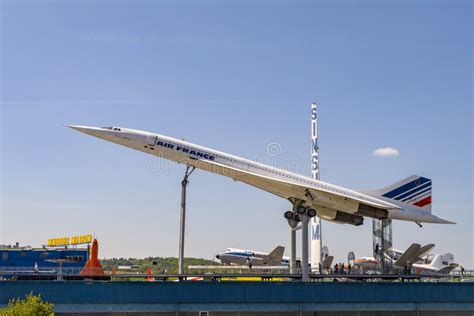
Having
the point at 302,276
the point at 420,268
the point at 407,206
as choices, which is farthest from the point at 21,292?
the point at 420,268

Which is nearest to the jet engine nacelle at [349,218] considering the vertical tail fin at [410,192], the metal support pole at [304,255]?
the vertical tail fin at [410,192]

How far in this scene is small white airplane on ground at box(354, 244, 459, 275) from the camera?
41.0 meters

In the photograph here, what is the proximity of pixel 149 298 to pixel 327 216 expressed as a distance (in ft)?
54.4

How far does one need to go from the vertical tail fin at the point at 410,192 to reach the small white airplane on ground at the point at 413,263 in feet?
10.0

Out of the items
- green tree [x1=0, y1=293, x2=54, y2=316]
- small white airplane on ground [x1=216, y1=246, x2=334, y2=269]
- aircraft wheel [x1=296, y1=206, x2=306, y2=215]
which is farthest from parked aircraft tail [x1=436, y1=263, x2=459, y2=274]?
green tree [x1=0, y1=293, x2=54, y2=316]

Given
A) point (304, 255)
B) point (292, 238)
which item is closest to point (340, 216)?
point (292, 238)

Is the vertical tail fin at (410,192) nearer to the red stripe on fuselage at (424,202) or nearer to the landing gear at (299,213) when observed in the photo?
the red stripe on fuselage at (424,202)

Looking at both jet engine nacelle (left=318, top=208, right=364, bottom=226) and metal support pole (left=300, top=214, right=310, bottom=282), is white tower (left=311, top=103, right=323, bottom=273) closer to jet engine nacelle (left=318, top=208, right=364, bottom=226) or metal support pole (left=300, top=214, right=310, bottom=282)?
jet engine nacelle (left=318, top=208, right=364, bottom=226)

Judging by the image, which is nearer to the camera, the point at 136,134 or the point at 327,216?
the point at 136,134

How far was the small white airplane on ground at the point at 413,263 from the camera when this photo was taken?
41.0 meters

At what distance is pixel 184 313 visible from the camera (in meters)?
30.7

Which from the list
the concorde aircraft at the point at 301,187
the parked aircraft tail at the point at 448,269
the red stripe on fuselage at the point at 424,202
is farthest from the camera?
the parked aircraft tail at the point at 448,269

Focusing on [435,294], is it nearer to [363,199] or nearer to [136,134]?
[363,199]

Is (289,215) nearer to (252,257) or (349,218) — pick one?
(349,218)
